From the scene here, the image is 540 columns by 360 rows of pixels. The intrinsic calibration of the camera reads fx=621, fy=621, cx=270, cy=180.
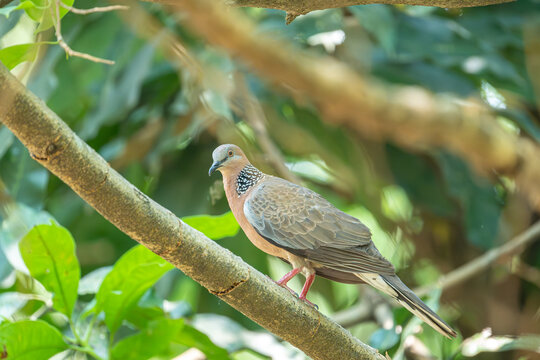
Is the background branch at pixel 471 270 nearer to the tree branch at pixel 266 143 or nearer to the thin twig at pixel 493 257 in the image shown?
the thin twig at pixel 493 257

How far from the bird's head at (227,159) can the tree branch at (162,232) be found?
0.50 meters

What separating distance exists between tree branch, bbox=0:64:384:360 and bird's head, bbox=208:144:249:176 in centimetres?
50

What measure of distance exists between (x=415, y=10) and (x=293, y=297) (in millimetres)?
3207

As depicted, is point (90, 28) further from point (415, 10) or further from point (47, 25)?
point (47, 25)

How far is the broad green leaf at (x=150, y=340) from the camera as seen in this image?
115 inches

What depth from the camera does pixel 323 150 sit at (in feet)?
14.3

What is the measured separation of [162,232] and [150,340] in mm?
1402

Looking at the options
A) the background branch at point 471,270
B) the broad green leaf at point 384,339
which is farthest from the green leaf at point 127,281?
the background branch at point 471,270

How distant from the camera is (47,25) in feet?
6.49

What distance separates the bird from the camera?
2123 mm

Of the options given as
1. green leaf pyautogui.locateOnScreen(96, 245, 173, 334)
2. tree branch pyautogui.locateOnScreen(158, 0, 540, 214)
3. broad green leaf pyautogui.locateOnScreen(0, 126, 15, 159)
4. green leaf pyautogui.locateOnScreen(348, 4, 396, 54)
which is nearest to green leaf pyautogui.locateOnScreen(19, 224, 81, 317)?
green leaf pyautogui.locateOnScreen(96, 245, 173, 334)

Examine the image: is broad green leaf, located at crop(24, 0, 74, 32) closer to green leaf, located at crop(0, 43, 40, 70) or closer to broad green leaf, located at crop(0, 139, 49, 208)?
green leaf, located at crop(0, 43, 40, 70)

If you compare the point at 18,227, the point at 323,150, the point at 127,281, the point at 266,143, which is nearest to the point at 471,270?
the point at 323,150

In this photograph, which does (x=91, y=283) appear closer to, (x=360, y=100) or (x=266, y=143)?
(x=266, y=143)
